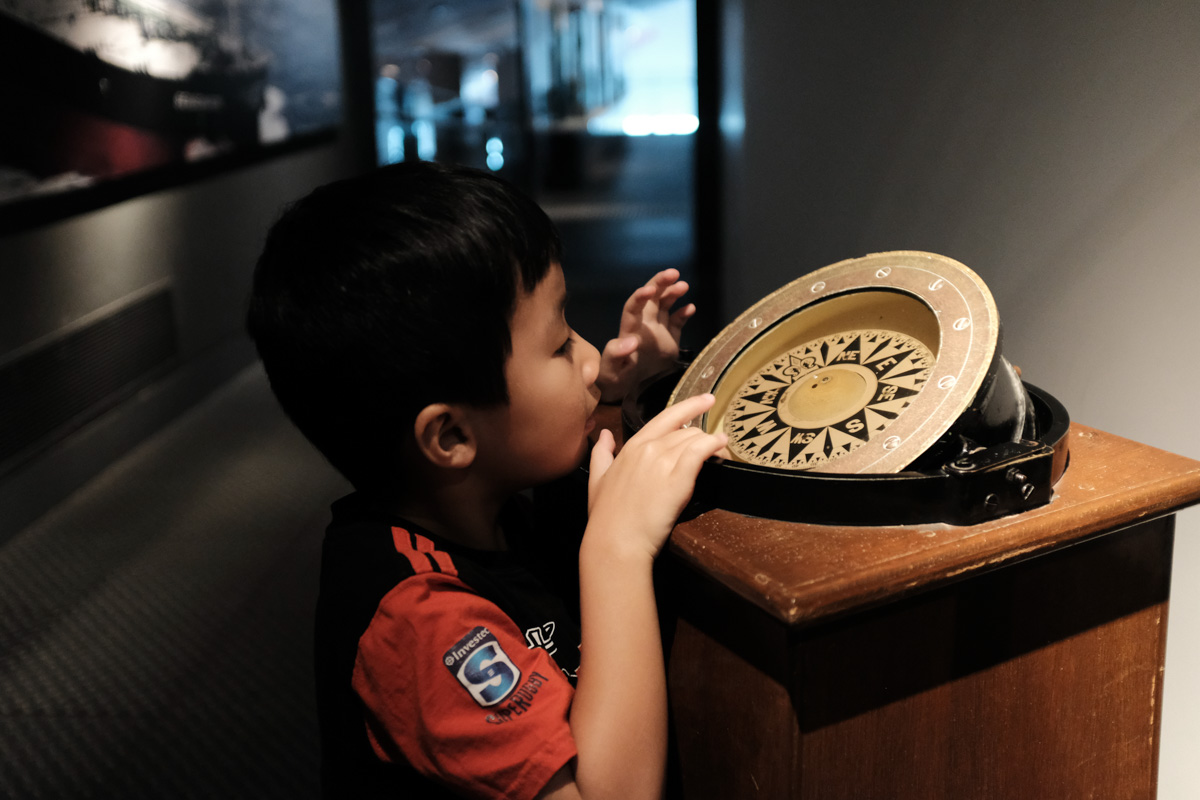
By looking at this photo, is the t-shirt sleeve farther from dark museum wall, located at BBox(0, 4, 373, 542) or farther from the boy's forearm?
dark museum wall, located at BBox(0, 4, 373, 542)

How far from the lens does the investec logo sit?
2.16 feet

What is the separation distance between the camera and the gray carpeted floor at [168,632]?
5.13 ft

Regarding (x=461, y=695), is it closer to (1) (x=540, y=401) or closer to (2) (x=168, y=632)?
(1) (x=540, y=401)

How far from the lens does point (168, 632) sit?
1.98 meters

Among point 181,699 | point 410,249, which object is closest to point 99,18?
point 181,699

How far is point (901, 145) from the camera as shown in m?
Answer: 1.66

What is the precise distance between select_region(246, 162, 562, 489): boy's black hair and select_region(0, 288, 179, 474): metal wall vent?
2.12 metres

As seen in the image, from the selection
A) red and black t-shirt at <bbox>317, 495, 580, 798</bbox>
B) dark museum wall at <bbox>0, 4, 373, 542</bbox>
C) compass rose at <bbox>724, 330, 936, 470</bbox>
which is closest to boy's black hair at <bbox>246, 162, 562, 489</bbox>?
red and black t-shirt at <bbox>317, 495, 580, 798</bbox>

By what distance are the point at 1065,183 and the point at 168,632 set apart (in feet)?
6.20

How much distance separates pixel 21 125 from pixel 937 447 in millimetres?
2606

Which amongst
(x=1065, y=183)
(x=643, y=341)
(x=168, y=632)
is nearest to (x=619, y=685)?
(x=643, y=341)

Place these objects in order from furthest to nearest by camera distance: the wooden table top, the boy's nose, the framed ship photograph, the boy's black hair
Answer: the framed ship photograph
the boy's nose
the boy's black hair
the wooden table top

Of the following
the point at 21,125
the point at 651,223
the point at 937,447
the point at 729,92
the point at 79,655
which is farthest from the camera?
the point at 651,223

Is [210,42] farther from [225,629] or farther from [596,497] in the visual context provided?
[596,497]
